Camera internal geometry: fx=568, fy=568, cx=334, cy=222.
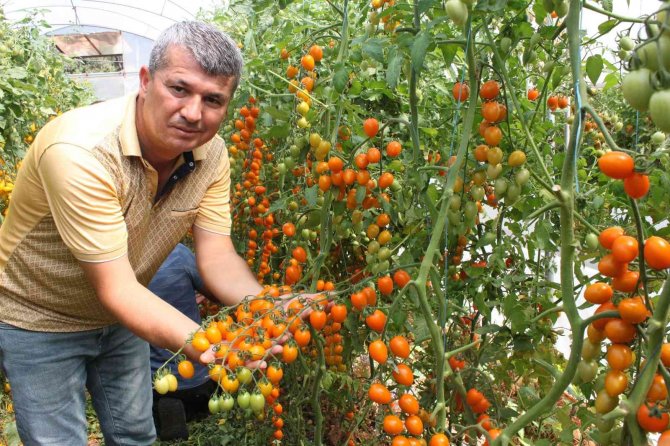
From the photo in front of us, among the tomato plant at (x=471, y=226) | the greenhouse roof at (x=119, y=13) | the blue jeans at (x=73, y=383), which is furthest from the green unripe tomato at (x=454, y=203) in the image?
the greenhouse roof at (x=119, y=13)

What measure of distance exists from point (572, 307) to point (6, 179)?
2.58 metres

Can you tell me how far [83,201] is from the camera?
1.19 m

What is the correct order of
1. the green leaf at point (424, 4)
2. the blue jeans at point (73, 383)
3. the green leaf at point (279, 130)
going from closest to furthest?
the green leaf at point (424, 4) → the green leaf at point (279, 130) → the blue jeans at point (73, 383)

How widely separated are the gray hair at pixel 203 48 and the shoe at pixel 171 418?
1278mm

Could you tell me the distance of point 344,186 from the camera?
3.69 ft

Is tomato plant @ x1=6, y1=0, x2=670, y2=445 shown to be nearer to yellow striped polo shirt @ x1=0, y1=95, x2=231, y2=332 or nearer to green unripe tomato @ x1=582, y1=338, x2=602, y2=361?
green unripe tomato @ x1=582, y1=338, x2=602, y2=361

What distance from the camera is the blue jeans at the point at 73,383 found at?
149 centimetres

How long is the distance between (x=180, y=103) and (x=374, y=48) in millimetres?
516

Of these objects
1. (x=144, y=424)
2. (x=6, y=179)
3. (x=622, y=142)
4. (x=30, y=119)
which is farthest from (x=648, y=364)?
(x=622, y=142)

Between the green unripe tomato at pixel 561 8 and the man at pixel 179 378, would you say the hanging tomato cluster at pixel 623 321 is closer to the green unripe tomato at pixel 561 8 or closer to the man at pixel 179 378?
the green unripe tomato at pixel 561 8

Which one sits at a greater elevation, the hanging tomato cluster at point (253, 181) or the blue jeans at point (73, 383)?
the hanging tomato cluster at point (253, 181)

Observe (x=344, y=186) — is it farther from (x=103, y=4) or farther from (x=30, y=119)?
(x=103, y=4)

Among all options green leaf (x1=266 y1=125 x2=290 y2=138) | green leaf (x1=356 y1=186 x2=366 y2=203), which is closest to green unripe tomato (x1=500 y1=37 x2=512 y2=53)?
green leaf (x1=356 y1=186 x2=366 y2=203)

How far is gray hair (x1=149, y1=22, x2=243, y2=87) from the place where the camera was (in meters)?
1.23
